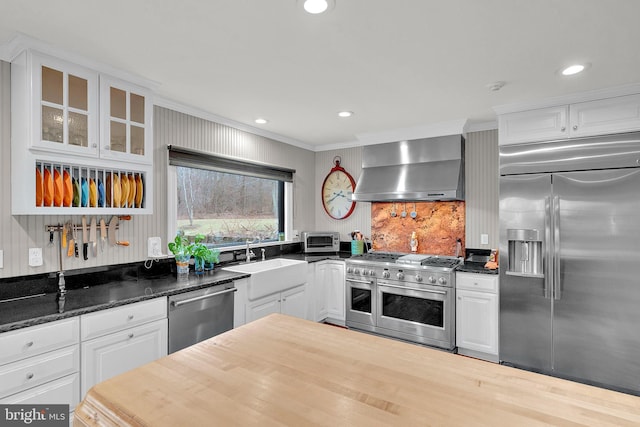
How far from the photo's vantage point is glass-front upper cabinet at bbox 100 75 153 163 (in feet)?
7.38

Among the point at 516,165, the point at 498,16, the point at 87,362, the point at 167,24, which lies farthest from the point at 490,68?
the point at 87,362

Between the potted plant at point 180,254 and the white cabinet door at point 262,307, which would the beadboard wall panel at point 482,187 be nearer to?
the white cabinet door at point 262,307

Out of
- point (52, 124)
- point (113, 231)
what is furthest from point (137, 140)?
point (113, 231)

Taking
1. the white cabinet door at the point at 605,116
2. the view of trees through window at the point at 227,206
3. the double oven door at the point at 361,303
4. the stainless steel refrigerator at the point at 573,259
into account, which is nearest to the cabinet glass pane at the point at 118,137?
the view of trees through window at the point at 227,206

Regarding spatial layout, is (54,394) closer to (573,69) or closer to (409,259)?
(409,259)

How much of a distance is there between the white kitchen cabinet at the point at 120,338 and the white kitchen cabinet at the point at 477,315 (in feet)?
8.69

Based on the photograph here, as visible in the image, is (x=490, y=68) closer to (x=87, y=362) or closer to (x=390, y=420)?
(x=390, y=420)

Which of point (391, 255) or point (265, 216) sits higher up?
point (265, 216)

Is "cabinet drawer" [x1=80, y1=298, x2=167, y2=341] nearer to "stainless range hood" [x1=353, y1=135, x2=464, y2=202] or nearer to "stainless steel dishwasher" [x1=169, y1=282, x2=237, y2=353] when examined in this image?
"stainless steel dishwasher" [x1=169, y1=282, x2=237, y2=353]

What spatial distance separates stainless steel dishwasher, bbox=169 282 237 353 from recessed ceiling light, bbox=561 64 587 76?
2974mm

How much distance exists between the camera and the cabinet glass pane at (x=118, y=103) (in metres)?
2.29

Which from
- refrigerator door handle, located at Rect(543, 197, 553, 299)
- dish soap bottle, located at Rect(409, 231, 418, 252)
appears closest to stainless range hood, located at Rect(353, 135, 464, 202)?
dish soap bottle, located at Rect(409, 231, 418, 252)

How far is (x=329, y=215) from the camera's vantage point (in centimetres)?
471

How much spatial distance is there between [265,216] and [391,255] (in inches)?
65.2
